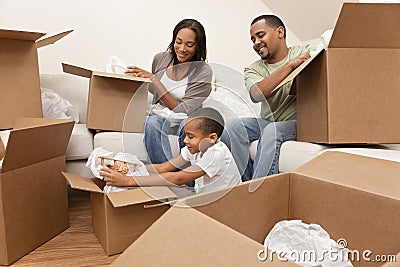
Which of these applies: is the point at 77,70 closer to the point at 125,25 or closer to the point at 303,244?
the point at 125,25

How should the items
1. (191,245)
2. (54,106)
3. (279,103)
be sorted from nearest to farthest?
(191,245), (279,103), (54,106)

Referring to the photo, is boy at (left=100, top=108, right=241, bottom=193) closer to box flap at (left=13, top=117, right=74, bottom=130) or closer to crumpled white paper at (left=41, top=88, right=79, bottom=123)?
box flap at (left=13, top=117, right=74, bottom=130)

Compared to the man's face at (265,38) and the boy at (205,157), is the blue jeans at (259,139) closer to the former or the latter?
the boy at (205,157)

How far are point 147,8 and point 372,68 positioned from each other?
5.15 ft

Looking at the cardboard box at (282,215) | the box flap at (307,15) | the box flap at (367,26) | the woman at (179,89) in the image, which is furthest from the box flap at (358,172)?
the box flap at (307,15)

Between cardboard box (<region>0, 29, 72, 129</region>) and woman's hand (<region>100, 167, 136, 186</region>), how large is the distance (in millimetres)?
516

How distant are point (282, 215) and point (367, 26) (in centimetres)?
66

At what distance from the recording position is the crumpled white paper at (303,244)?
24.5 inches

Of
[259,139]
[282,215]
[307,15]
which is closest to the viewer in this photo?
[282,215]

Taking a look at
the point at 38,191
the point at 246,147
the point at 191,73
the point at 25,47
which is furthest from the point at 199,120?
the point at 25,47

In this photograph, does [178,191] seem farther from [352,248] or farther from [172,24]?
[172,24]

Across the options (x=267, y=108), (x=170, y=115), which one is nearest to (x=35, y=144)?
(x=170, y=115)

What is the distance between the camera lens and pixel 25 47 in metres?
1.60

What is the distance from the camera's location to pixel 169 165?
1144 mm
